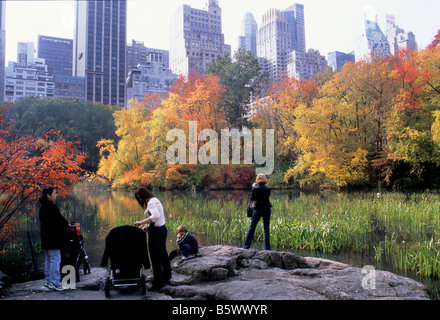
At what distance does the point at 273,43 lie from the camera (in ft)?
422

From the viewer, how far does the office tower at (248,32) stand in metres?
175

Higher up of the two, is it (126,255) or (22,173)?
(22,173)

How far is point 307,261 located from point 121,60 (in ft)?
371

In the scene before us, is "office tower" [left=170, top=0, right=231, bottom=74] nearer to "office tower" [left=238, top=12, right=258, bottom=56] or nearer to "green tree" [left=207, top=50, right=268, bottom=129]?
"green tree" [left=207, top=50, right=268, bottom=129]

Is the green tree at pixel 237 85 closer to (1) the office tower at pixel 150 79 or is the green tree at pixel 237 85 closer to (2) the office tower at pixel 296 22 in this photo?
(1) the office tower at pixel 150 79

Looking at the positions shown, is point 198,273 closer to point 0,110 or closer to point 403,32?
point 0,110

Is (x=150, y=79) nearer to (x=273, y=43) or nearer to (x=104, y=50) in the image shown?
(x=104, y=50)

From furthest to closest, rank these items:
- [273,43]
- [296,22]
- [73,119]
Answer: [296,22] → [273,43] → [73,119]

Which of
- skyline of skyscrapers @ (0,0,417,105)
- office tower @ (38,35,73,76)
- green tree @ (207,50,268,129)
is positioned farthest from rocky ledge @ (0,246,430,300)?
office tower @ (38,35,73,76)

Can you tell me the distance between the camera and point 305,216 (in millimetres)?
9805

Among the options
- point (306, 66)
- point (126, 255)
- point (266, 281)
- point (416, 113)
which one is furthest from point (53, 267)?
point (306, 66)

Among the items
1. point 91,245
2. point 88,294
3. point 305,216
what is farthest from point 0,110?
point 305,216

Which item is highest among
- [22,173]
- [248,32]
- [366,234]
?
[248,32]

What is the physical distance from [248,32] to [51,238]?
191437mm
